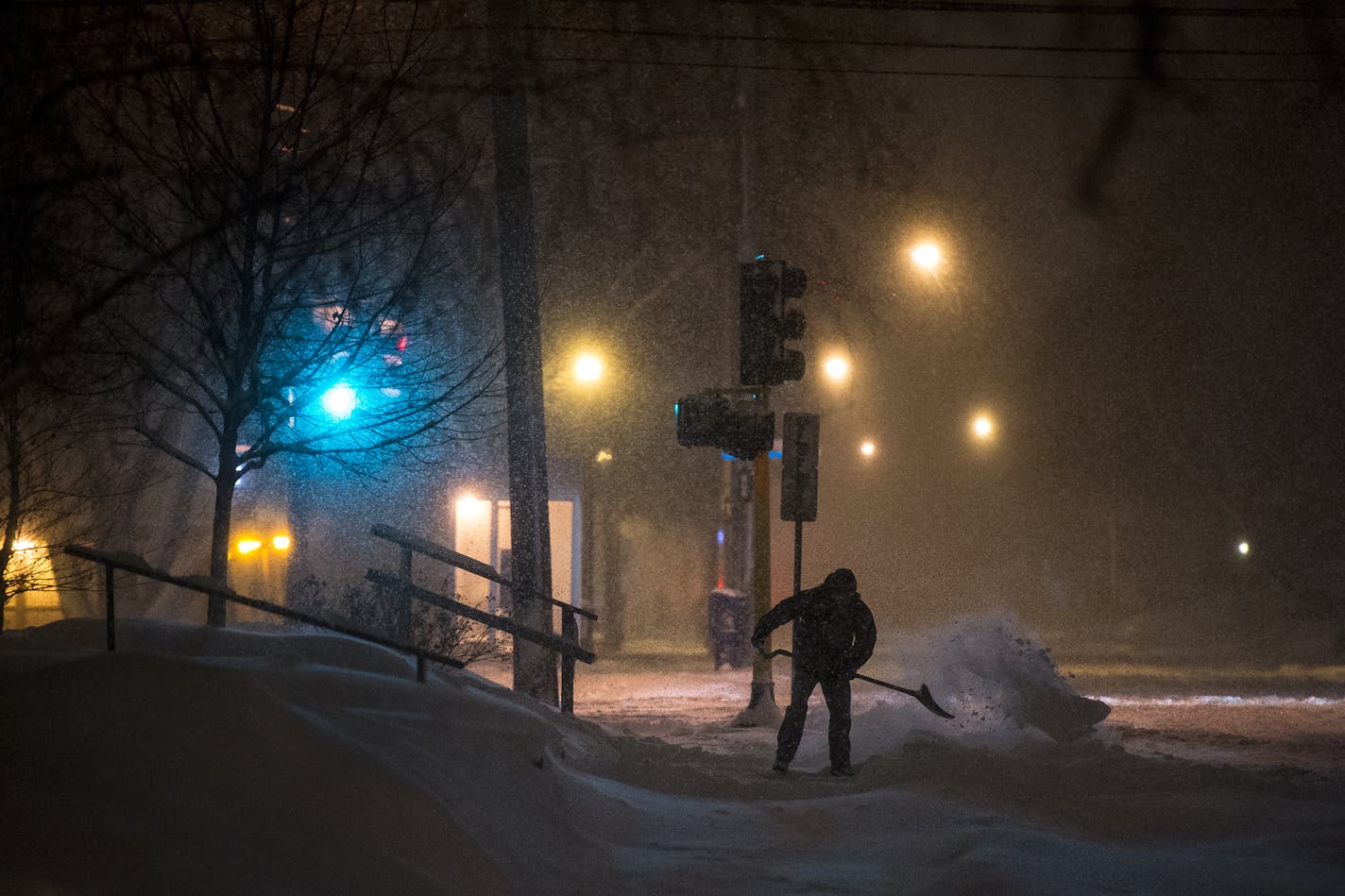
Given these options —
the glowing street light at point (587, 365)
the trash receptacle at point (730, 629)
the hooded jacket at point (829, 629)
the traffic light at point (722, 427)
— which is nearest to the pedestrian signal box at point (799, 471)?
the traffic light at point (722, 427)

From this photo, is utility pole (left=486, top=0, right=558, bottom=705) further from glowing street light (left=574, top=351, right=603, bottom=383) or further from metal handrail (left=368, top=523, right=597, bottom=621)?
glowing street light (left=574, top=351, right=603, bottom=383)

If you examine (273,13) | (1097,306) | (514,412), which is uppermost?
(1097,306)

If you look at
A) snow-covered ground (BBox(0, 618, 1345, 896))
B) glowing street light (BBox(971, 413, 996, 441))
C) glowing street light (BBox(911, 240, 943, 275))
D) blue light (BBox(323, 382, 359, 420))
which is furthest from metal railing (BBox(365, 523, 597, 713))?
glowing street light (BBox(971, 413, 996, 441))

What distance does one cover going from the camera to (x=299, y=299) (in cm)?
1004

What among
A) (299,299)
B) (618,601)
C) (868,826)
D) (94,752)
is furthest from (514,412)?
(618,601)

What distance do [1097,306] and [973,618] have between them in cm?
2787

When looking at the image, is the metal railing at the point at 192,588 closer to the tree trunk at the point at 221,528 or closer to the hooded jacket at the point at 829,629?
the tree trunk at the point at 221,528

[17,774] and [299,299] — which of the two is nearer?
[17,774]

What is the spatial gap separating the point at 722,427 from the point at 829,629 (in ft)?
13.0

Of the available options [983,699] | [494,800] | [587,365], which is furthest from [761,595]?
[587,365]

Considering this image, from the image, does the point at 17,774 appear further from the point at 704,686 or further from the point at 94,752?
the point at 704,686

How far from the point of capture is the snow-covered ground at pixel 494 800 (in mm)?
4652

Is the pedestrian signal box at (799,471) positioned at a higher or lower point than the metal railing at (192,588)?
higher

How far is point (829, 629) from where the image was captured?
9727 mm
